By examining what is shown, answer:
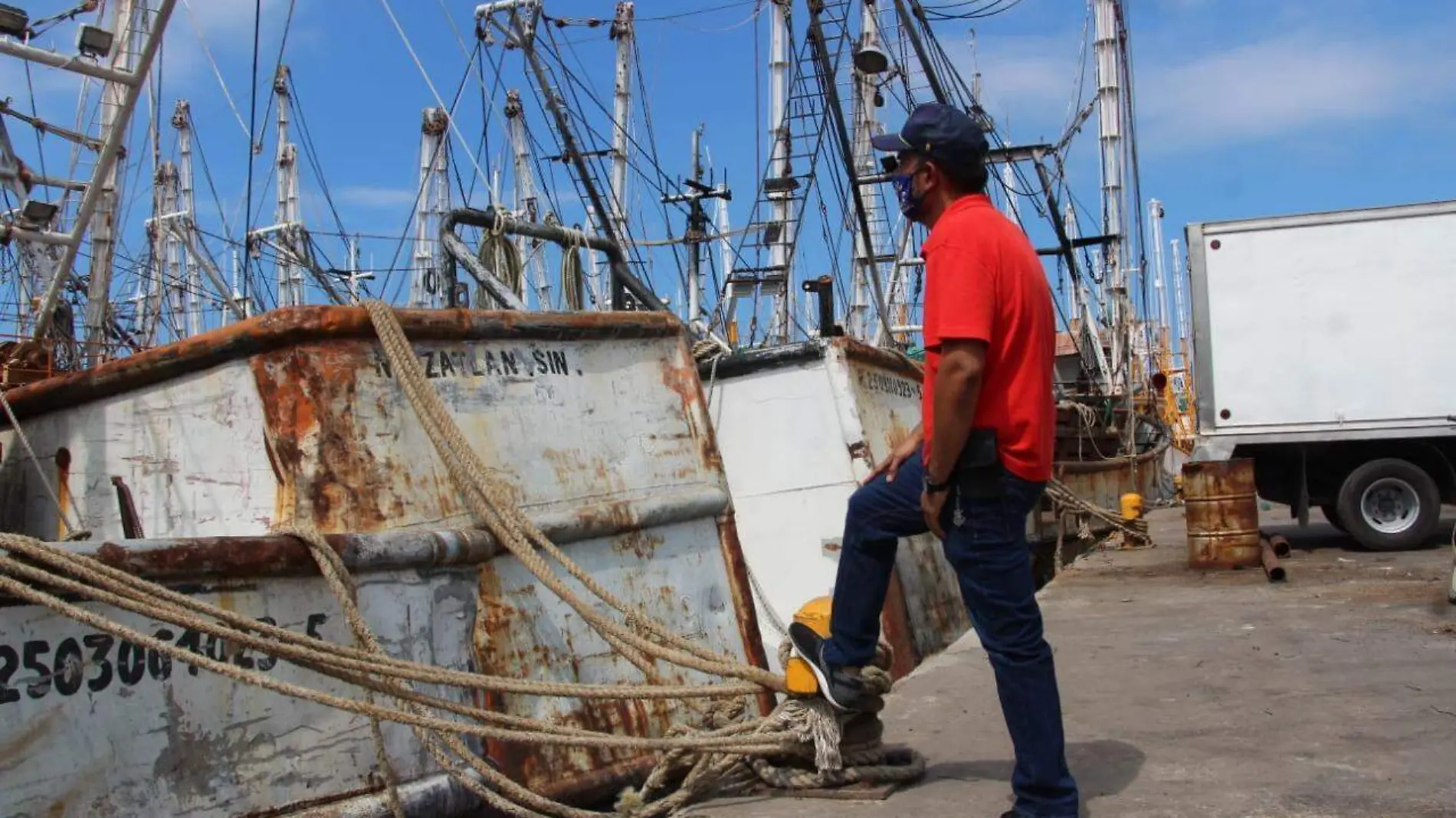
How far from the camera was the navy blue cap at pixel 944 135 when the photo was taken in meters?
2.99

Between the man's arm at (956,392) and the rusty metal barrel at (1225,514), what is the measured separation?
6.76 metres

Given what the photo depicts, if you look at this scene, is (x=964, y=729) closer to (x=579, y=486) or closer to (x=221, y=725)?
(x=579, y=486)

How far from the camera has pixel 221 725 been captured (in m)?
3.14

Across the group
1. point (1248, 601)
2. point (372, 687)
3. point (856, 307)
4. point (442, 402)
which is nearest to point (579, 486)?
point (442, 402)

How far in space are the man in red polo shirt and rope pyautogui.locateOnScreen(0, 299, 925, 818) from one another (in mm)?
518

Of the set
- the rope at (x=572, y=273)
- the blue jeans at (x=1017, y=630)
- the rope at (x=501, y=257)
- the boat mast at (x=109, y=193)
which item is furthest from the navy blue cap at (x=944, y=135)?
the boat mast at (x=109, y=193)

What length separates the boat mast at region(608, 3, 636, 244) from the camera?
84.8 ft

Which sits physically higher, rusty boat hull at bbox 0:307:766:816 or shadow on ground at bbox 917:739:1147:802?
rusty boat hull at bbox 0:307:766:816

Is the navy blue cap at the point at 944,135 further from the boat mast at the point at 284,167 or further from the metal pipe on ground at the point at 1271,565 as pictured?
the boat mast at the point at 284,167

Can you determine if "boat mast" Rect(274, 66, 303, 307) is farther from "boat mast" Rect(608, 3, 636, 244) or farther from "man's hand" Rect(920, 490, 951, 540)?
"man's hand" Rect(920, 490, 951, 540)

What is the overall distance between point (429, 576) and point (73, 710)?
107 cm

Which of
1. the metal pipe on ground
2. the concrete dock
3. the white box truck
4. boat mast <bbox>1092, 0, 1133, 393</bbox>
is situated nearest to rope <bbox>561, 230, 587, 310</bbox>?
the concrete dock

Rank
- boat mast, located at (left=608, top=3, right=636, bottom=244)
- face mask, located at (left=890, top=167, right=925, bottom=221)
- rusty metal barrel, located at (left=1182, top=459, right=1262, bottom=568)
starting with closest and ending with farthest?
face mask, located at (left=890, top=167, right=925, bottom=221) → rusty metal barrel, located at (left=1182, top=459, right=1262, bottom=568) → boat mast, located at (left=608, top=3, right=636, bottom=244)

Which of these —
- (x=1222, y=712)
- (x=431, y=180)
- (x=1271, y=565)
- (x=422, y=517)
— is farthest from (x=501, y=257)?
(x=431, y=180)
